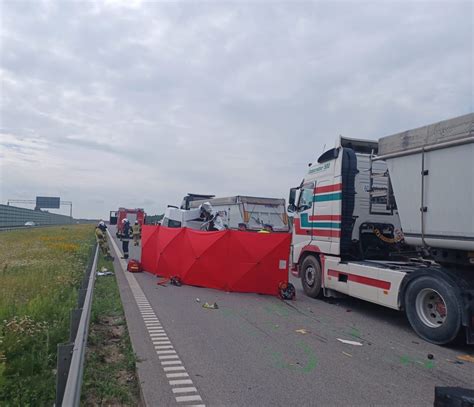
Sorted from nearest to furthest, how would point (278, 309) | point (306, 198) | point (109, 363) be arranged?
point (109, 363) → point (278, 309) → point (306, 198)

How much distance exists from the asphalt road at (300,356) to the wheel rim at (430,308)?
1.24 ft

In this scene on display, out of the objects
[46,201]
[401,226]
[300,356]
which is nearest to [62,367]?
[300,356]

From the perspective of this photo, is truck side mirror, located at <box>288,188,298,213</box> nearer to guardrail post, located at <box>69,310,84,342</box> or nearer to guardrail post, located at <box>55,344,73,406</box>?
guardrail post, located at <box>69,310,84,342</box>

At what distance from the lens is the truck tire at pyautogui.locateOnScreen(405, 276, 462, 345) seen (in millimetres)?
6375

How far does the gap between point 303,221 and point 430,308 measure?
183 inches

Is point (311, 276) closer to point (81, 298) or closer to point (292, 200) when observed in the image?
point (292, 200)

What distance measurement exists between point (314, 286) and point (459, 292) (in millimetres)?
4536

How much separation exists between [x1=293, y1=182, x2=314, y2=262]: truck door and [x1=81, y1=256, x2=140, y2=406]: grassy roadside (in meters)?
4.76

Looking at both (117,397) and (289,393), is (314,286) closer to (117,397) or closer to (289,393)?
(289,393)

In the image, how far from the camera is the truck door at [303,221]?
1098cm

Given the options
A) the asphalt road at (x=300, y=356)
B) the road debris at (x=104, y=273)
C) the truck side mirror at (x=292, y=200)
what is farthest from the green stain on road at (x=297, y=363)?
the road debris at (x=104, y=273)

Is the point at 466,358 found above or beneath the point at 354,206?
beneath

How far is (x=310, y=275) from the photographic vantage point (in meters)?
10.9

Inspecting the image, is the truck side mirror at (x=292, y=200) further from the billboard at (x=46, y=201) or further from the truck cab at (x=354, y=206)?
the billboard at (x=46, y=201)
